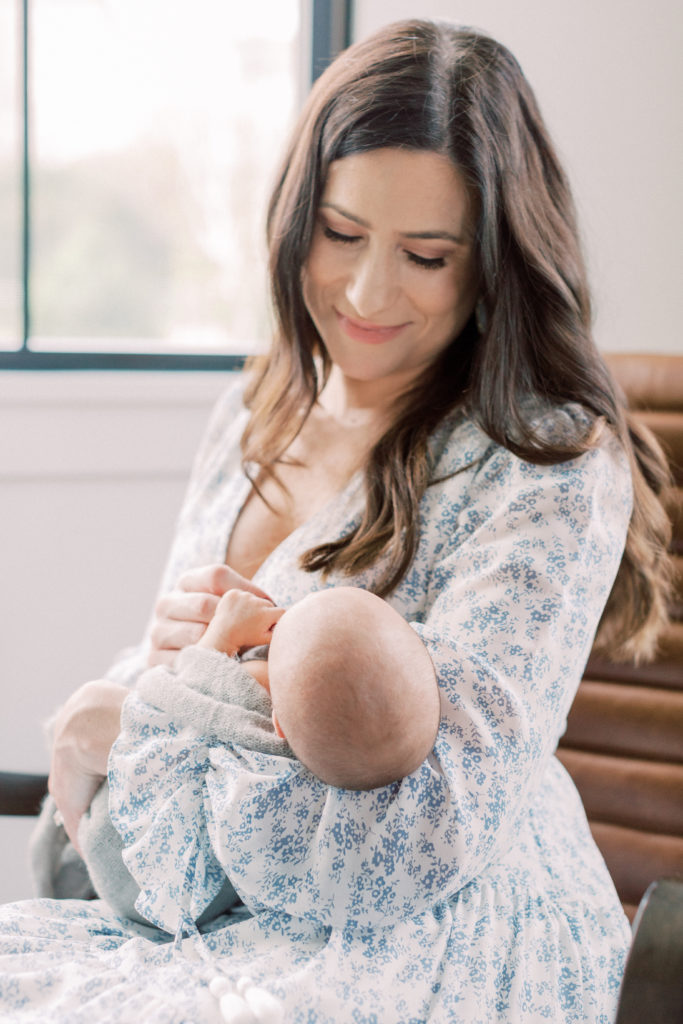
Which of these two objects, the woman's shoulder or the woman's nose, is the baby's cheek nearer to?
the woman's shoulder

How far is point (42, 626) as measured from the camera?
1913 millimetres

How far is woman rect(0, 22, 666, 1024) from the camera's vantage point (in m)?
0.86

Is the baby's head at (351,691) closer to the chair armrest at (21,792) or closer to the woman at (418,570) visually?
the woman at (418,570)

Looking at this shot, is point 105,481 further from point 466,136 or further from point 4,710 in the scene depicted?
point 466,136

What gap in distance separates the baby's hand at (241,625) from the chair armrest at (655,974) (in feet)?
1.52

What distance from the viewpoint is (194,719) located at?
92cm

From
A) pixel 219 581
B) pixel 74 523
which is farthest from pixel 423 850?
pixel 74 523

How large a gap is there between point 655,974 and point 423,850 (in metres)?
0.26

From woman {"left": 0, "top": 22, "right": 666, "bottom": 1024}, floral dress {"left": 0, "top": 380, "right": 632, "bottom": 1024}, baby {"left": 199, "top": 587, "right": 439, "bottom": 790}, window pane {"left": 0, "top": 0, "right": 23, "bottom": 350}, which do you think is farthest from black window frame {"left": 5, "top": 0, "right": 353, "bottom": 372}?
baby {"left": 199, "top": 587, "right": 439, "bottom": 790}

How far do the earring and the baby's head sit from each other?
49 centimetres

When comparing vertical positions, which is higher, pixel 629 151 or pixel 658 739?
pixel 629 151

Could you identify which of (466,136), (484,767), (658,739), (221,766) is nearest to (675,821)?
(658,739)

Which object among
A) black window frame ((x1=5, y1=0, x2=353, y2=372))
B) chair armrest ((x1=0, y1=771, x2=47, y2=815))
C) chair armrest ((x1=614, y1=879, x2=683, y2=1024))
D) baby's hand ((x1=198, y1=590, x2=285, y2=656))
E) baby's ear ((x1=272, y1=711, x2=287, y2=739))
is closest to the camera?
chair armrest ((x1=614, y1=879, x2=683, y2=1024))

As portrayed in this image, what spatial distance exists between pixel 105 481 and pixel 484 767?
1185 millimetres
